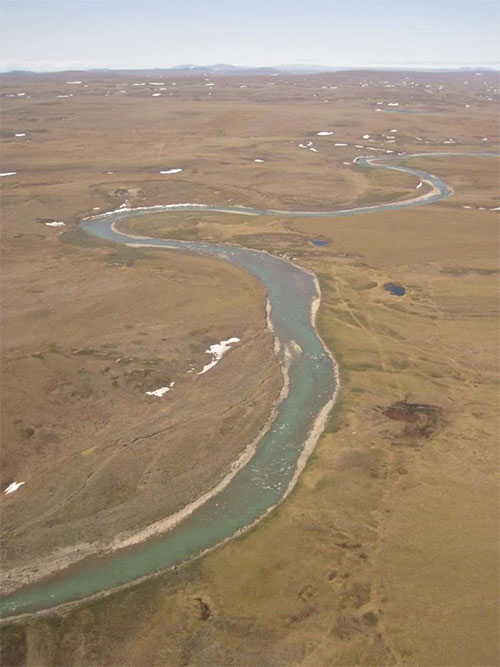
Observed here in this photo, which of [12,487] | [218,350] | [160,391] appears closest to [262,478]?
[160,391]

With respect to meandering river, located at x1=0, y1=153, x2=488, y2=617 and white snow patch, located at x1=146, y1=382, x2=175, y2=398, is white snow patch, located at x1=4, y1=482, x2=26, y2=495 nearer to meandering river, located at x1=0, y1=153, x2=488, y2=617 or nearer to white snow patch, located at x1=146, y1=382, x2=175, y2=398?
meandering river, located at x1=0, y1=153, x2=488, y2=617

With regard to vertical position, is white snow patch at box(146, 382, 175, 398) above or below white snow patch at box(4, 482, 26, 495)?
above

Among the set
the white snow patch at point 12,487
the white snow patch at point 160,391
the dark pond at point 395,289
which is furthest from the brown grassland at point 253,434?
the dark pond at point 395,289

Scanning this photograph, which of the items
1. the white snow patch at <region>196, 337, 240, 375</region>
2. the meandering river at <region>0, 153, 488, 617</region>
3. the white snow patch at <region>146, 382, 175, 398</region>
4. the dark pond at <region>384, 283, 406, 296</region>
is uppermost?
the dark pond at <region>384, 283, 406, 296</region>

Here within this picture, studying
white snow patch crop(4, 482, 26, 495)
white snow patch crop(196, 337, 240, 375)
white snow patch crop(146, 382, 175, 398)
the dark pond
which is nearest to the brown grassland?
white snow patch crop(4, 482, 26, 495)

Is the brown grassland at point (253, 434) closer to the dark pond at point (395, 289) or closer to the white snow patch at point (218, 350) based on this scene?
the white snow patch at point (218, 350)

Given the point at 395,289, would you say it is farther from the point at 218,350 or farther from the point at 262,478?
the point at 262,478

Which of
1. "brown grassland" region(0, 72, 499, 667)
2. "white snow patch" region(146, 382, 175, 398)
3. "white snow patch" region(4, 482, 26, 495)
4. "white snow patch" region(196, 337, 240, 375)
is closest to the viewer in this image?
"brown grassland" region(0, 72, 499, 667)
